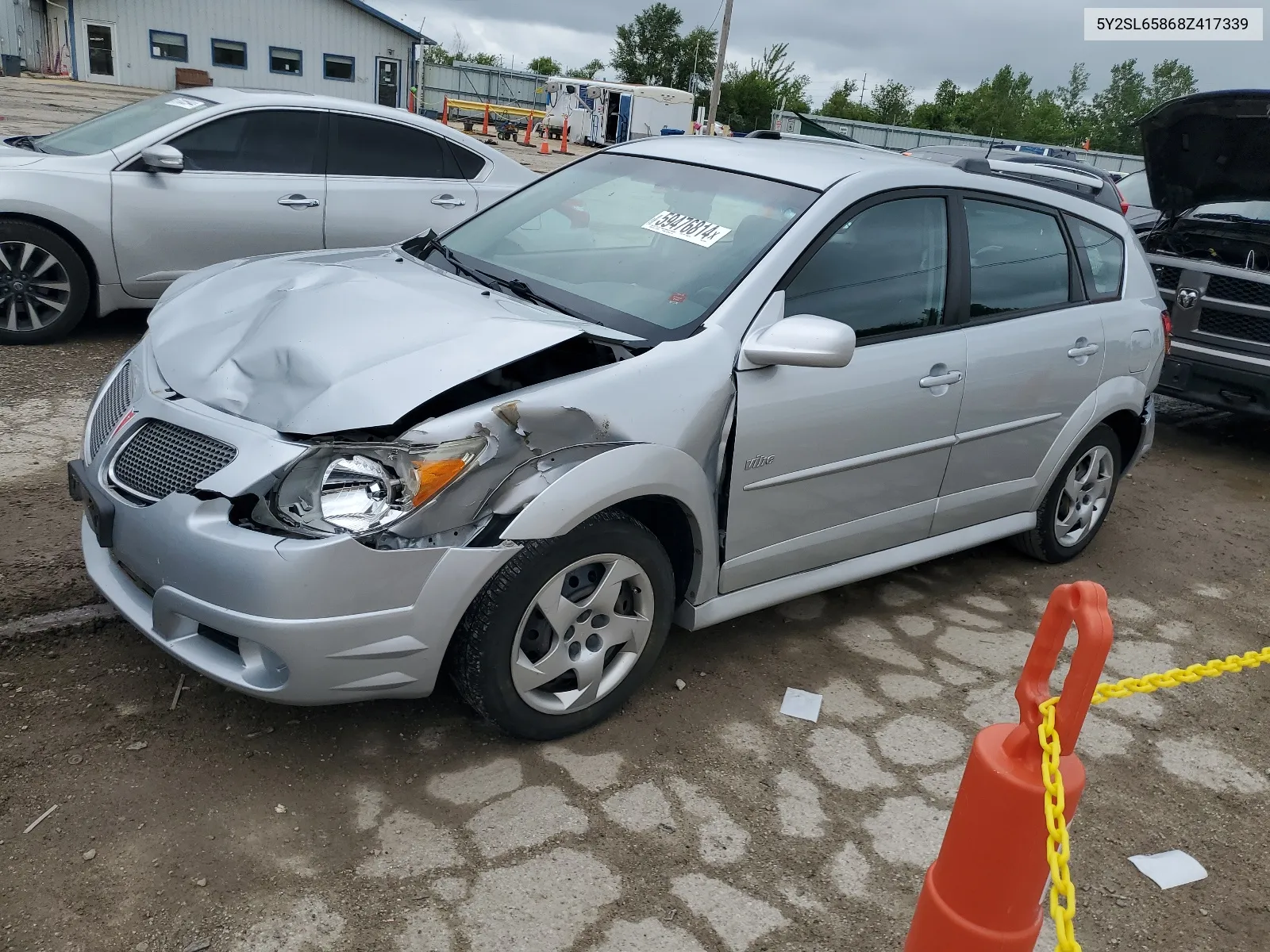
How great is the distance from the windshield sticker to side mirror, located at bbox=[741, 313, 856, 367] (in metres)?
0.53

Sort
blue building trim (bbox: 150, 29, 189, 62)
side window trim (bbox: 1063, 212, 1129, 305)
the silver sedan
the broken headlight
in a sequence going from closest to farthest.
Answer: the broken headlight, side window trim (bbox: 1063, 212, 1129, 305), the silver sedan, blue building trim (bbox: 150, 29, 189, 62)

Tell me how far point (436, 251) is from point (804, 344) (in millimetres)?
1640

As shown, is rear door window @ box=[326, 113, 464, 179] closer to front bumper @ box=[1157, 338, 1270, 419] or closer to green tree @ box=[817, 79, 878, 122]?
front bumper @ box=[1157, 338, 1270, 419]

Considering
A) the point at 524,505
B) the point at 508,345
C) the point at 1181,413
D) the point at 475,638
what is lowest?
the point at 1181,413

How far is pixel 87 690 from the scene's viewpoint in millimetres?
3016

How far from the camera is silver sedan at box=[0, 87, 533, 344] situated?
19.3ft

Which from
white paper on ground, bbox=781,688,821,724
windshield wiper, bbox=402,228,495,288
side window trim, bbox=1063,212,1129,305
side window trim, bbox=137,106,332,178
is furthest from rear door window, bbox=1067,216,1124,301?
side window trim, bbox=137,106,332,178

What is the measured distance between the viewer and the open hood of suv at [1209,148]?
6.08 m

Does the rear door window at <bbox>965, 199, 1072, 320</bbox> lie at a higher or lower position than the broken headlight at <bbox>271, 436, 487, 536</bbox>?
higher

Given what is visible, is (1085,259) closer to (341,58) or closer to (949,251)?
(949,251)

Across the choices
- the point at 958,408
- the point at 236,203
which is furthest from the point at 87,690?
the point at 236,203

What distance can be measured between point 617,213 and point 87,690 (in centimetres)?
235

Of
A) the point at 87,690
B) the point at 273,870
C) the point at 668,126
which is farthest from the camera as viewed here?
the point at 668,126

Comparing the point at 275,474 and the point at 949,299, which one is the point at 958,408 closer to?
the point at 949,299
